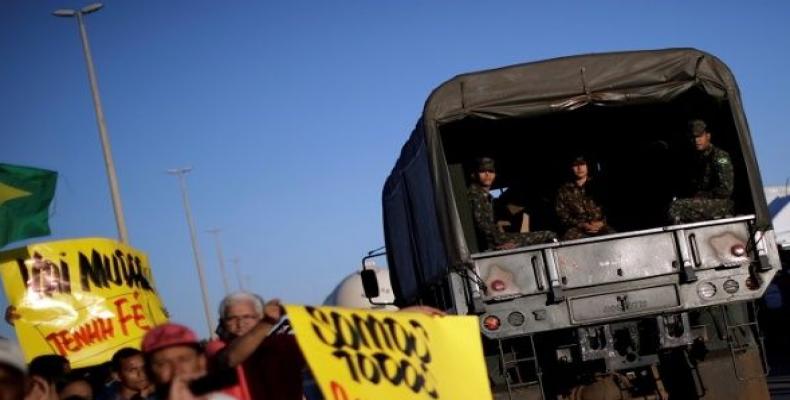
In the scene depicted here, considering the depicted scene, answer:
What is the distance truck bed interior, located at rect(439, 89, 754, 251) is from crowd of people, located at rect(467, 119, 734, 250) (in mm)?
283

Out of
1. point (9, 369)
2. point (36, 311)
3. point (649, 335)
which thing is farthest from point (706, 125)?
point (9, 369)

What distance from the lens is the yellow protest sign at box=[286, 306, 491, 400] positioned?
4.59 meters

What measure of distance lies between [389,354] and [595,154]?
8202 mm

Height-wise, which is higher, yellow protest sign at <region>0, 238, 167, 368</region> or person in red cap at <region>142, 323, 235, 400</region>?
yellow protest sign at <region>0, 238, 167, 368</region>

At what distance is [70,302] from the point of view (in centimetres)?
885

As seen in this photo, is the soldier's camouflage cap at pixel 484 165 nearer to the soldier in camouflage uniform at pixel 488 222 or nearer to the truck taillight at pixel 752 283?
the soldier in camouflage uniform at pixel 488 222

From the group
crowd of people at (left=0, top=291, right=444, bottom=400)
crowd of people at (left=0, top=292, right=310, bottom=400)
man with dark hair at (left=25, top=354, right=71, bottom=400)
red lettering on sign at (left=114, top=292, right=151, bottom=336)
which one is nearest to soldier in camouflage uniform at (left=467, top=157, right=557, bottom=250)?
red lettering on sign at (left=114, top=292, right=151, bottom=336)

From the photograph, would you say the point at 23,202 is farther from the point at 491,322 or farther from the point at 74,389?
the point at 491,322

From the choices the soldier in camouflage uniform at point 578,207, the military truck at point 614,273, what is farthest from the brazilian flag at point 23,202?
the soldier in camouflage uniform at point 578,207

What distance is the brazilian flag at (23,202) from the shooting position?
10336 mm

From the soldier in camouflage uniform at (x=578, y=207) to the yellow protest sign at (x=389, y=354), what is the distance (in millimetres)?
5320

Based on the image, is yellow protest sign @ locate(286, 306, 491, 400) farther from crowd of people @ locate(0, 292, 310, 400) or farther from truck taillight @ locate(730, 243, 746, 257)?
truck taillight @ locate(730, 243, 746, 257)

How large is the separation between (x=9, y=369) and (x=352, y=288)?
122 ft

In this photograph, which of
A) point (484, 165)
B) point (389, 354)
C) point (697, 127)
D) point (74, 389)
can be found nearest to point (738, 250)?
point (697, 127)
